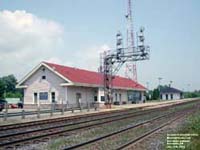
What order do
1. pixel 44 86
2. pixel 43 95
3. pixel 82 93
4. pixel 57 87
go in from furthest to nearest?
pixel 82 93
pixel 44 86
pixel 43 95
pixel 57 87

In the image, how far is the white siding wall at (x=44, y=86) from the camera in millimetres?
47981

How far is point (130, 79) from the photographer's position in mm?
79000

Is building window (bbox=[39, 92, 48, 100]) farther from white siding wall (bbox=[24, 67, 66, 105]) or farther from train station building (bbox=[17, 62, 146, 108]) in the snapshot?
white siding wall (bbox=[24, 67, 66, 105])

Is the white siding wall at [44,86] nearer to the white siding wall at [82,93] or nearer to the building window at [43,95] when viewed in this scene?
the building window at [43,95]

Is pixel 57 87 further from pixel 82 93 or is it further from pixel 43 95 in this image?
pixel 82 93

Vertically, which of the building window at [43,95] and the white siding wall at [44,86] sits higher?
the white siding wall at [44,86]

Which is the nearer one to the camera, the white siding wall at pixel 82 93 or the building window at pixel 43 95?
the white siding wall at pixel 82 93

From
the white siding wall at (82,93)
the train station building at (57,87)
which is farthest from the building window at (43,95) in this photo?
the white siding wall at (82,93)

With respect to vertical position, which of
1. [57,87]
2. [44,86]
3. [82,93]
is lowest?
[82,93]

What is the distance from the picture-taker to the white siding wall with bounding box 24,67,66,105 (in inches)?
1889

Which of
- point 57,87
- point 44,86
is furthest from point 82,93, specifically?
point 44,86

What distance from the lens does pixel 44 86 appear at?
49.8m

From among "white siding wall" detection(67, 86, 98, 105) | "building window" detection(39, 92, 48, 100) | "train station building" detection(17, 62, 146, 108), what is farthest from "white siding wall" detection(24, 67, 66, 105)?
"white siding wall" detection(67, 86, 98, 105)

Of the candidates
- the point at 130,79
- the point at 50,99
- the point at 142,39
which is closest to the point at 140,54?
the point at 142,39
